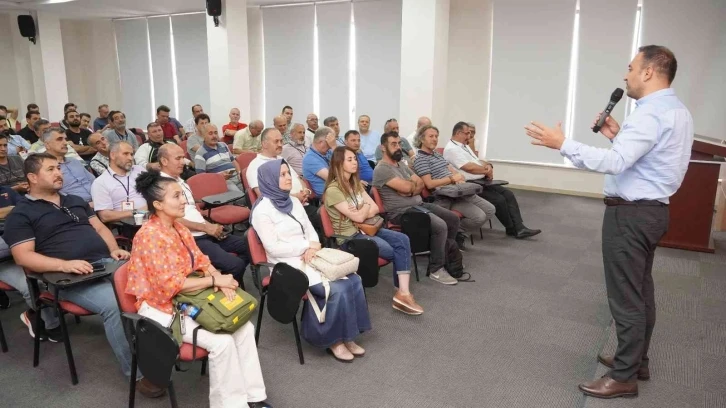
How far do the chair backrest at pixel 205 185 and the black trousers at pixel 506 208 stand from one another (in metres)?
2.80

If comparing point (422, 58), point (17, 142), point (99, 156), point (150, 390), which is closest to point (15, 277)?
point (150, 390)

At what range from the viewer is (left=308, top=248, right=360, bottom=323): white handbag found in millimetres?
2822

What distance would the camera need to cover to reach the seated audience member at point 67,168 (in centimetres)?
394

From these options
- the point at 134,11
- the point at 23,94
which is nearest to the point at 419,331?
the point at 134,11

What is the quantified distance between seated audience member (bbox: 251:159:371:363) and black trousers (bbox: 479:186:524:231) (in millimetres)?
2903

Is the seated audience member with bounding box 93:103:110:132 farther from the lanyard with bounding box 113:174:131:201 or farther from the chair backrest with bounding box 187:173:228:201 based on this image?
the lanyard with bounding box 113:174:131:201

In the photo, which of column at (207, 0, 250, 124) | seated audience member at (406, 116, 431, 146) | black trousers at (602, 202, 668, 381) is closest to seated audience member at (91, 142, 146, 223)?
black trousers at (602, 202, 668, 381)

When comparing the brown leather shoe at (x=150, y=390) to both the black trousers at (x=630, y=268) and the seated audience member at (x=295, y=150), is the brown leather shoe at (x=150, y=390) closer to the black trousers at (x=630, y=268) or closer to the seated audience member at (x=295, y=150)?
the black trousers at (x=630, y=268)

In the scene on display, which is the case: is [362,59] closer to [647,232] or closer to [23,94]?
[647,232]

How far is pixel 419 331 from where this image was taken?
10.7 ft

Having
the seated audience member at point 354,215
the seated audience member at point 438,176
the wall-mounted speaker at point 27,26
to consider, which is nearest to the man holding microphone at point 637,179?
the seated audience member at point 354,215

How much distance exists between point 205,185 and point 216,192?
4.7 inches

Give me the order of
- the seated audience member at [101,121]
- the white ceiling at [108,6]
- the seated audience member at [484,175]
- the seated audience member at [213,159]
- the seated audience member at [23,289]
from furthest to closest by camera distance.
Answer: the white ceiling at [108,6] < the seated audience member at [101,121] < the seated audience member at [213,159] < the seated audience member at [484,175] < the seated audience member at [23,289]

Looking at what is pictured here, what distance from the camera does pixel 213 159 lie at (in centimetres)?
538
